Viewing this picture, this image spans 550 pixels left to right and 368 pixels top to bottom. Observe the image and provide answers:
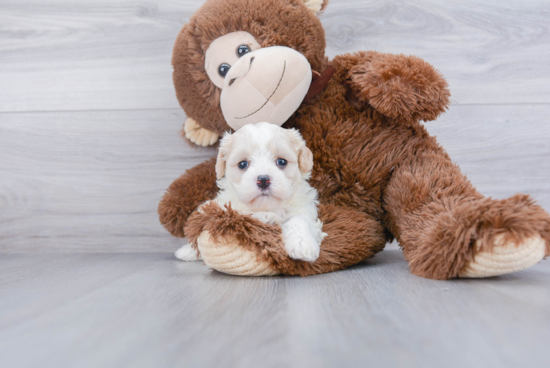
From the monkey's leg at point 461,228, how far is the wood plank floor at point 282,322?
4 cm

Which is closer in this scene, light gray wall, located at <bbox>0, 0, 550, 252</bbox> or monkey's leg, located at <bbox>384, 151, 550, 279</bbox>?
monkey's leg, located at <bbox>384, 151, 550, 279</bbox>

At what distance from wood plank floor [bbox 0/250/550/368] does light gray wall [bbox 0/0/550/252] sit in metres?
0.55

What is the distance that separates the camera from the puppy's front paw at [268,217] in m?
0.95

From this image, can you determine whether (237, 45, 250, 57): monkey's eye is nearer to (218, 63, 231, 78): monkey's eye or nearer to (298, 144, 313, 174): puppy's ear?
(218, 63, 231, 78): monkey's eye

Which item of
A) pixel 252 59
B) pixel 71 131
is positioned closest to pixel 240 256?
pixel 252 59

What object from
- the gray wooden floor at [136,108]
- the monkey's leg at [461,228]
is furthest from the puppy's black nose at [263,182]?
the gray wooden floor at [136,108]

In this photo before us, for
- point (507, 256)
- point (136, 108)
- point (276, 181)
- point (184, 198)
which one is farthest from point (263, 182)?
point (136, 108)

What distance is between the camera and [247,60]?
3.23ft

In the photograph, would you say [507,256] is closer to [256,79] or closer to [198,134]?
[256,79]

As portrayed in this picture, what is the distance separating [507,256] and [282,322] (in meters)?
0.41

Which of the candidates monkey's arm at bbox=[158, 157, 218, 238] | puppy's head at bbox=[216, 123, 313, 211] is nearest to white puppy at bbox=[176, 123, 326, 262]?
puppy's head at bbox=[216, 123, 313, 211]

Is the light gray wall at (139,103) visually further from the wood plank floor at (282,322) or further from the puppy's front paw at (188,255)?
the wood plank floor at (282,322)

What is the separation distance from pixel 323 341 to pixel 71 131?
1.24 metres

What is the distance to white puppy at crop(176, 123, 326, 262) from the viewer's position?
2.91 feet
